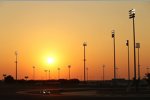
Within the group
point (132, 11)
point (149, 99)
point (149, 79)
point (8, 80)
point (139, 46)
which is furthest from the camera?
point (8, 80)

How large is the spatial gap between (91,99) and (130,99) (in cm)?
422

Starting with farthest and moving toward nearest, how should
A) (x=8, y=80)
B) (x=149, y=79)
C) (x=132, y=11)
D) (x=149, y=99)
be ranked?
(x=8, y=80)
(x=149, y=79)
(x=132, y=11)
(x=149, y=99)

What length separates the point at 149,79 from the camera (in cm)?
8819

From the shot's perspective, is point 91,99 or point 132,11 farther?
point 132,11

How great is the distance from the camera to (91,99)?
154 ft

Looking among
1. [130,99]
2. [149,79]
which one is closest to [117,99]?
[130,99]

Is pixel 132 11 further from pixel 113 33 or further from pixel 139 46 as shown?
pixel 139 46

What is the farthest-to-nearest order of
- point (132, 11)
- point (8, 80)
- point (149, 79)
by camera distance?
point (8, 80), point (149, 79), point (132, 11)

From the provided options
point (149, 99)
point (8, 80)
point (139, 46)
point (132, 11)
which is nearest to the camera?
point (149, 99)

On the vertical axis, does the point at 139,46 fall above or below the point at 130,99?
above

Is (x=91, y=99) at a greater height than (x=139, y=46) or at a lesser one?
lesser

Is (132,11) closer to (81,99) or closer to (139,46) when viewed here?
(81,99)

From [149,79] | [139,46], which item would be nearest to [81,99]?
[149,79]

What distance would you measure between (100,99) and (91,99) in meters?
1.03
